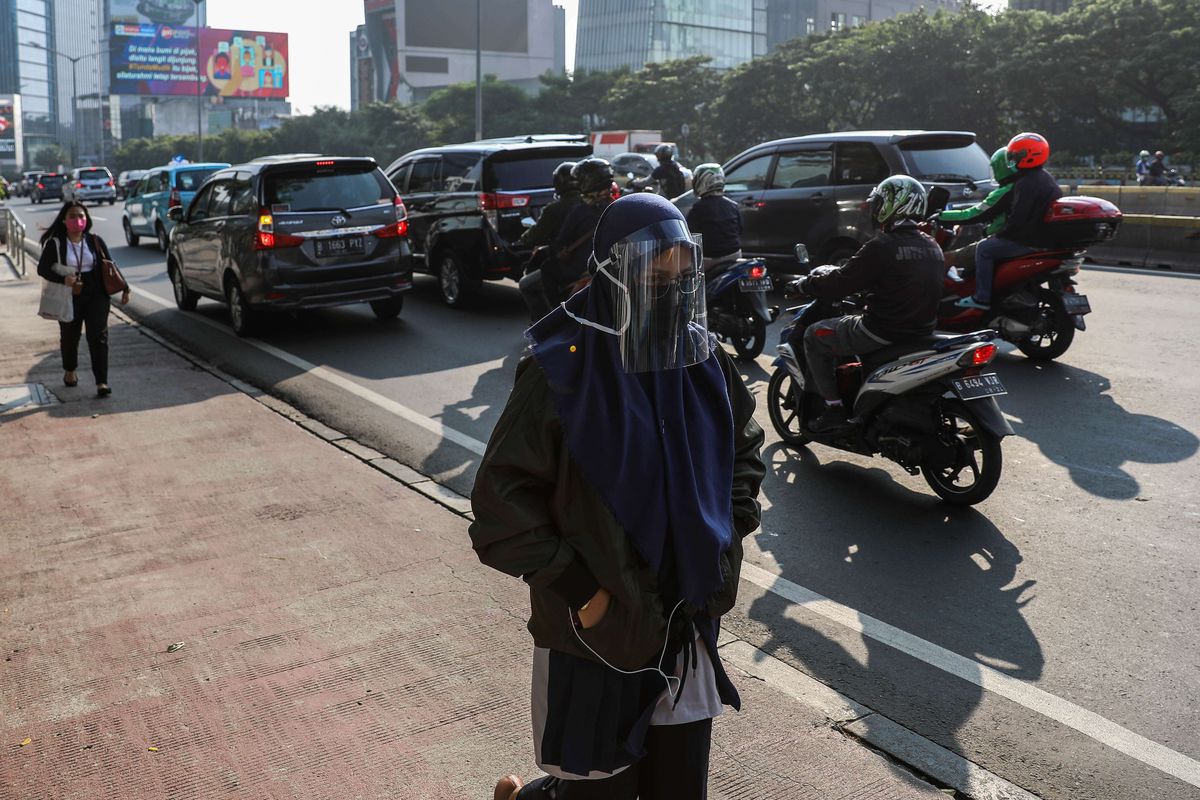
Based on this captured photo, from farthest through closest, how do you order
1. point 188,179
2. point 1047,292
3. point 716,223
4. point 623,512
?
point 188,179 → point 716,223 → point 1047,292 → point 623,512

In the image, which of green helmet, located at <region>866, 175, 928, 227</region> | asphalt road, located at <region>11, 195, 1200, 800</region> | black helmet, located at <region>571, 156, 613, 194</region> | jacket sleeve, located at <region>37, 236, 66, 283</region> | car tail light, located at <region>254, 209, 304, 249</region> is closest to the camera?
asphalt road, located at <region>11, 195, 1200, 800</region>

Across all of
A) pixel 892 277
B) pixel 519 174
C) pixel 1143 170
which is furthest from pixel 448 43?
pixel 892 277

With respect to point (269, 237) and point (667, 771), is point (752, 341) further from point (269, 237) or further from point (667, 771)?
point (667, 771)

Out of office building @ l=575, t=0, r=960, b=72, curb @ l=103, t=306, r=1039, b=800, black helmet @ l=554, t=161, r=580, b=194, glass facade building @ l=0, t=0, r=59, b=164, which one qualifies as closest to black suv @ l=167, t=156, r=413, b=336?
black helmet @ l=554, t=161, r=580, b=194

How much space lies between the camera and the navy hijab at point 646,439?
2.45 metres

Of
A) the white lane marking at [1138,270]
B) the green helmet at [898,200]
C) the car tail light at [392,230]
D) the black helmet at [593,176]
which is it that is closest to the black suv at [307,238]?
the car tail light at [392,230]

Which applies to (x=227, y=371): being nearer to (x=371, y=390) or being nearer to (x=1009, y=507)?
(x=371, y=390)

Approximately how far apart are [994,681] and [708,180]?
653cm

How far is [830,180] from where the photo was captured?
12.8 m

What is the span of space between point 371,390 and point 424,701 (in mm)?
5710

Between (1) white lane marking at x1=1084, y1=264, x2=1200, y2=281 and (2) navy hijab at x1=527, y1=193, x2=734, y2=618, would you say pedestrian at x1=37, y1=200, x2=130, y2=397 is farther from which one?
(1) white lane marking at x1=1084, y1=264, x2=1200, y2=281

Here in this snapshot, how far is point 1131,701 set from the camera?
164 inches

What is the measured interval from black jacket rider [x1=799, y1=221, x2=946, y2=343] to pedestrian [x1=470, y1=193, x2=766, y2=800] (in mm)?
4018

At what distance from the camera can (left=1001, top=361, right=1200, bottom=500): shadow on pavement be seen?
6.91 m
